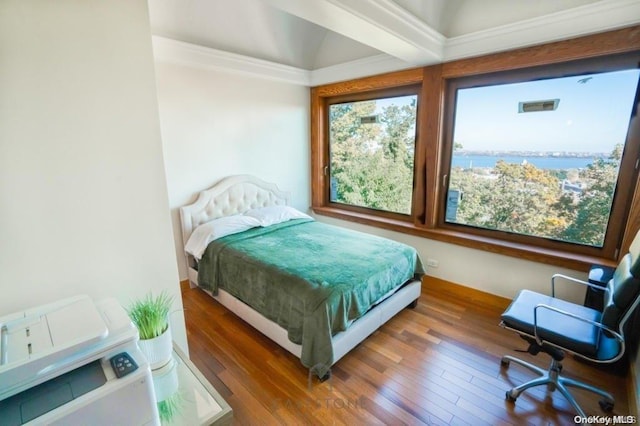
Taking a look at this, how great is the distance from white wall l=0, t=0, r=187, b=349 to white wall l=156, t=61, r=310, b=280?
171cm

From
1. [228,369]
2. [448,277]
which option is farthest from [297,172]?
[228,369]

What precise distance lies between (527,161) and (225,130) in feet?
10.0

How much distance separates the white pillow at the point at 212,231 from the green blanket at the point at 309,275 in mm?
63

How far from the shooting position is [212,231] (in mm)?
2820

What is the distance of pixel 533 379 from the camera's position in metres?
1.91

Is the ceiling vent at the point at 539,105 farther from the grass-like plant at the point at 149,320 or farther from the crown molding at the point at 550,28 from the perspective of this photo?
the grass-like plant at the point at 149,320

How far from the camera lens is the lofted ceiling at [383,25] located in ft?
6.35

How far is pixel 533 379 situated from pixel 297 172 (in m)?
3.27

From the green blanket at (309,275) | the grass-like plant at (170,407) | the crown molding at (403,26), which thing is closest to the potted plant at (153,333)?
the grass-like plant at (170,407)

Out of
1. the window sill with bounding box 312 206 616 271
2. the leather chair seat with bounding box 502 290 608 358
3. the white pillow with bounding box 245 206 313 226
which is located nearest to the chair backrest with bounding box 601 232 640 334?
the leather chair seat with bounding box 502 290 608 358

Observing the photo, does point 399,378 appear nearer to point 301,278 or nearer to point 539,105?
point 301,278

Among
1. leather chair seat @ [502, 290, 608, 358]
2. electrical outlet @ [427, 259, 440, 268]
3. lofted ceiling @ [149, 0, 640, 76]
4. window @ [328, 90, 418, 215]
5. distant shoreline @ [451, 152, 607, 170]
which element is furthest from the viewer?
window @ [328, 90, 418, 215]

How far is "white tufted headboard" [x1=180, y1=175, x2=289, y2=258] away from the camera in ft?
9.90

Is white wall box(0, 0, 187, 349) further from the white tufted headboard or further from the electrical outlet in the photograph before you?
the electrical outlet
